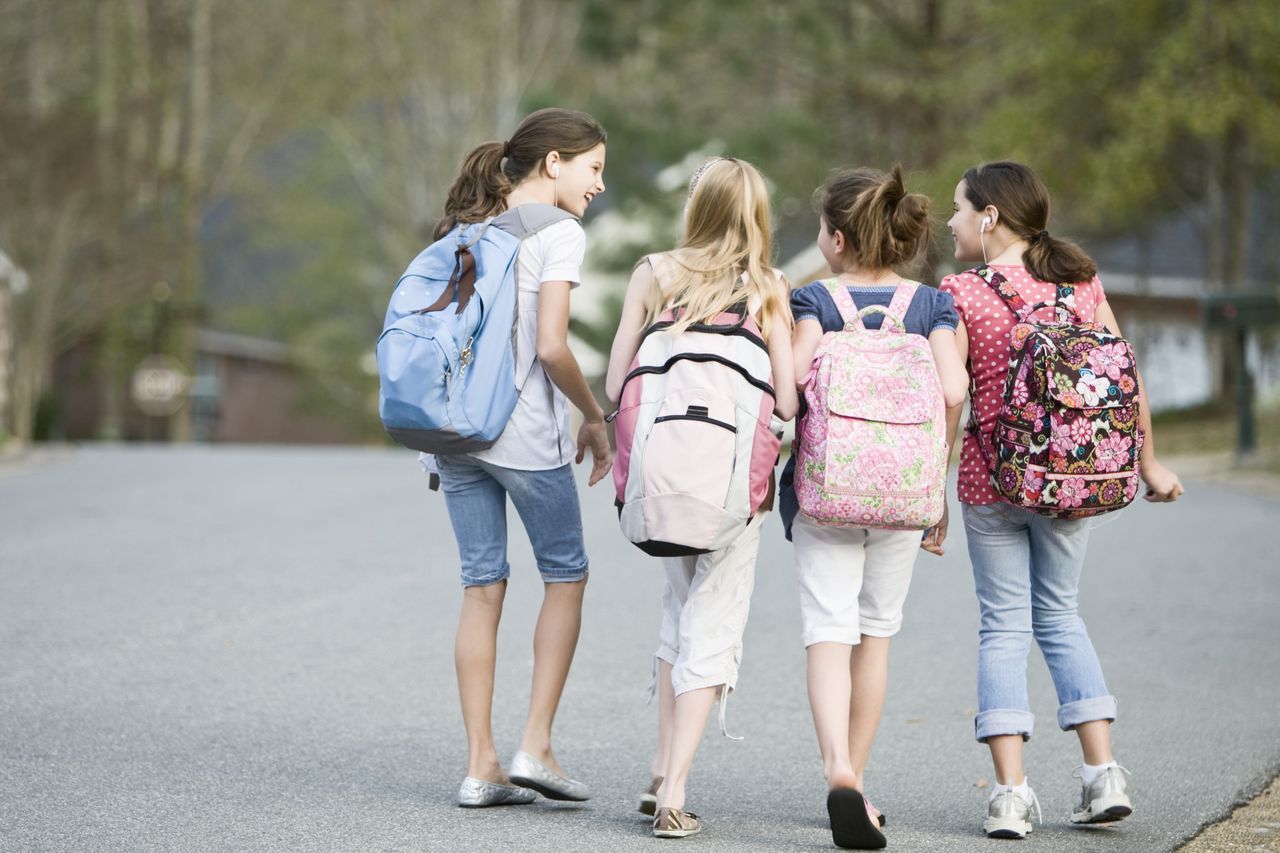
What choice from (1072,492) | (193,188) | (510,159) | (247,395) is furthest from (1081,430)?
(247,395)

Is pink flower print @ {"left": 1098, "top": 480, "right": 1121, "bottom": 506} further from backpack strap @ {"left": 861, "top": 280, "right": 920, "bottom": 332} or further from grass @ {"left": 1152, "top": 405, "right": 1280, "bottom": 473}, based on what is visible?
grass @ {"left": 1152, "top": 405, "right": 1280, "bottom": 473}

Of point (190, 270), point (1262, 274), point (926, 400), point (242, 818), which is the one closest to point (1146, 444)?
point (926, 400)

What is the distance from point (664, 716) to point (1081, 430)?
1.32m

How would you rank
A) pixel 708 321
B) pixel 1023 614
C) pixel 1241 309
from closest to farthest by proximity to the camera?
1. pixel 708 321
2. pixel 1023 614
3. pixel 1241 309

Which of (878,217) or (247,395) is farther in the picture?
(247,395)

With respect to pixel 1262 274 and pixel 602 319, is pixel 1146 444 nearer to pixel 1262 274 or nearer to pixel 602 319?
pixel 1262 274

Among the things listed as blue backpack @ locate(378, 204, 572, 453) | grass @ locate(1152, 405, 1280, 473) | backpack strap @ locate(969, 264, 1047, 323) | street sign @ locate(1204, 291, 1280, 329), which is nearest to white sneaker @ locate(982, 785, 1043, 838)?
backpack strap @ locate(969, 264, 1047, 323)

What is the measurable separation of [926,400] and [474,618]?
1.39 metres

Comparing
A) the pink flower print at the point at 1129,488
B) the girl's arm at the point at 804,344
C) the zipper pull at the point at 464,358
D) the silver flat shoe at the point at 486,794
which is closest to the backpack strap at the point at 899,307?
the girl's arm at the point at 804,344

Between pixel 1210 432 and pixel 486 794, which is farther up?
pixel 1210 432

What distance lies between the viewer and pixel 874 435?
4359 mm

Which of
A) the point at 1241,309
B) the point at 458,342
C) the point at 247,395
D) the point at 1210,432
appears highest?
the point at 247,395

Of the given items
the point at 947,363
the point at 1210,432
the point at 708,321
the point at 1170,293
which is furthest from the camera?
the point at 1170,293

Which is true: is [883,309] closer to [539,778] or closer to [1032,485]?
[1032,485]
